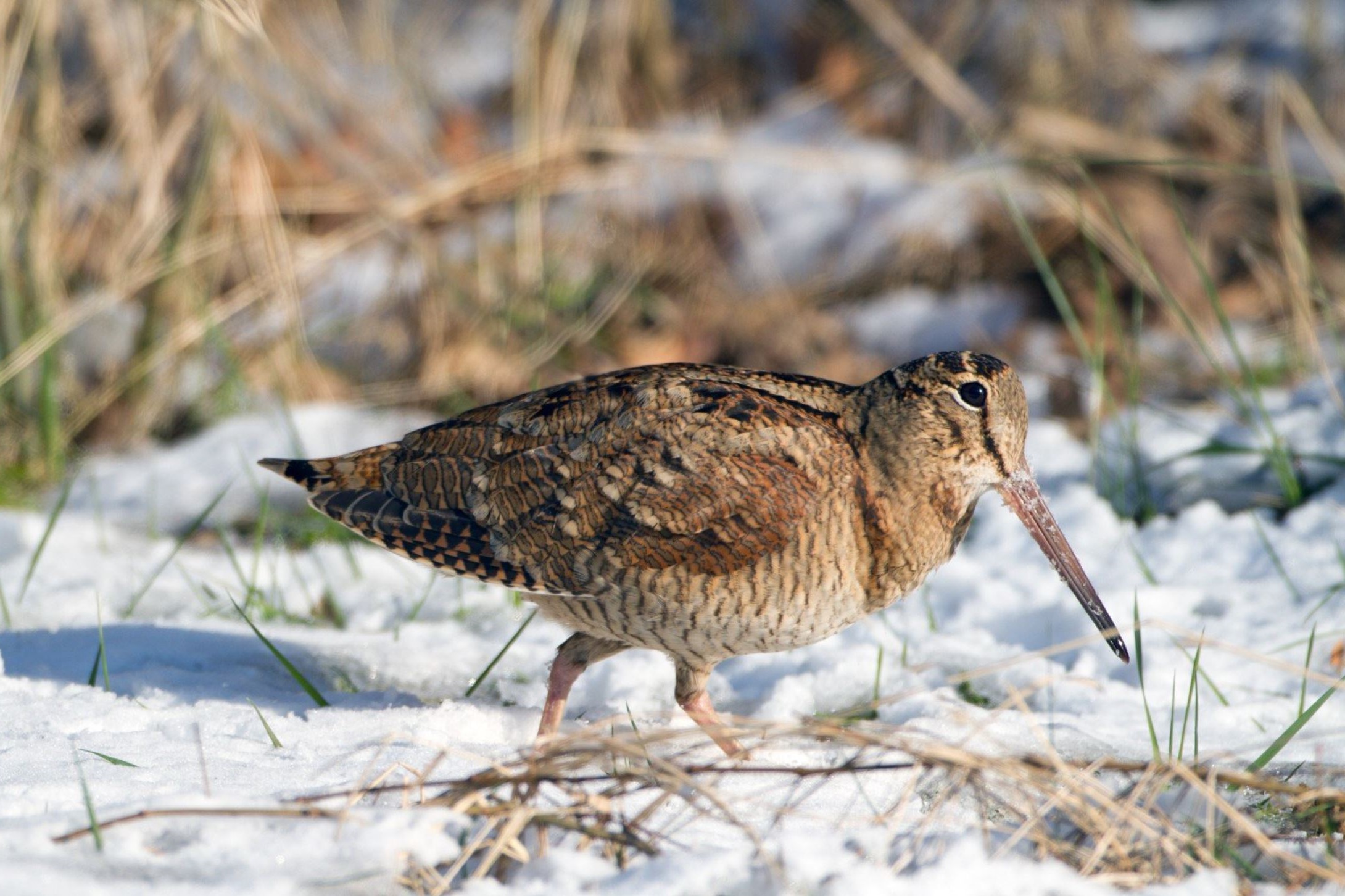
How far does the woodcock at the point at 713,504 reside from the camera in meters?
2.90

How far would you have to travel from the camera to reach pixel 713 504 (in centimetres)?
292

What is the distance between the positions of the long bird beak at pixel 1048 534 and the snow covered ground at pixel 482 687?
249 mm

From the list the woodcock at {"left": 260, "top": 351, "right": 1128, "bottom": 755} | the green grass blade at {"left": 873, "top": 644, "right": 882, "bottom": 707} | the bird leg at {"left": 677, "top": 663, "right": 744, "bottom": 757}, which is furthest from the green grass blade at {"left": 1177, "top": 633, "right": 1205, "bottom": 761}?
the bird leg at {"left": 677, "top": 663, "right": 744, "bottom": 757}

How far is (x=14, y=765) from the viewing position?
254 centimetres

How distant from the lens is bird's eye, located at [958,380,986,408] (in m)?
3.01

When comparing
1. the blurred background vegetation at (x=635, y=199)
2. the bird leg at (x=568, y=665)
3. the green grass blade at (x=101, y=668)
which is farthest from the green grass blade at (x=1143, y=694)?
the green grass blade at (x=101, y=668)

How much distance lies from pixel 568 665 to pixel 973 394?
1060mm

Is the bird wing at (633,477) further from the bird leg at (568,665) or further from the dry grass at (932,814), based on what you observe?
the dry grass at (932,814)

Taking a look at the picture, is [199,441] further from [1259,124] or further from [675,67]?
[1259,124]

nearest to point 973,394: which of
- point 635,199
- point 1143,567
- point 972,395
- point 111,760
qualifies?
point 972,395

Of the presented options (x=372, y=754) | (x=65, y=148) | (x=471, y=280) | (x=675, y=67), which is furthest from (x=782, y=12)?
(x=372, y=754)

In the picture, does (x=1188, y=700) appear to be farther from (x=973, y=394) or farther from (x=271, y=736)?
(x=271, y=736)

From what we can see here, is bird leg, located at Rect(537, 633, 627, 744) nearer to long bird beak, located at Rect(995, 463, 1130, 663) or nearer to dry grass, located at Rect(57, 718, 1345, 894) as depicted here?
dry grass, located at Rect(57, 718, 1345, 894)

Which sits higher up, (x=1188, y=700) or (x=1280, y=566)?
(x=1280, y=566)
